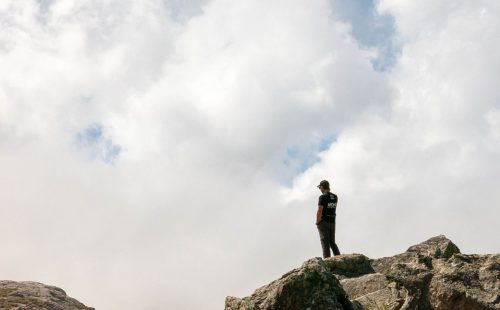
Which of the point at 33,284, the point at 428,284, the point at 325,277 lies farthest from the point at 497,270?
the point at 33,284

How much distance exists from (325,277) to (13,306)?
1209 centimetres

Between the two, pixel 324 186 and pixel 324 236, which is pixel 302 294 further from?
pixel 324 186

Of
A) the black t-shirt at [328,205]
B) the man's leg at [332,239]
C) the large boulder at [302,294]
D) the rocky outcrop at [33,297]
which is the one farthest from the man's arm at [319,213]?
the large boulder at [302,294]

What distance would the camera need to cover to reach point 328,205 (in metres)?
22.0

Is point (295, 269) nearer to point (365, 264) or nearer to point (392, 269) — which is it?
point (392, 269)

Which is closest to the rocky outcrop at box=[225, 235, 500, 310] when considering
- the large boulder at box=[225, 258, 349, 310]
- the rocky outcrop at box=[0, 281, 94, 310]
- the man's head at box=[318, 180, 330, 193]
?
the large boulder at box=[225, 258, 349, 310]

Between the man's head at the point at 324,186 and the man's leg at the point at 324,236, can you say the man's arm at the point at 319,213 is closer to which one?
the man's leg at the point at 324,236

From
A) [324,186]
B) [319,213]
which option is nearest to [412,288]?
[319,213]

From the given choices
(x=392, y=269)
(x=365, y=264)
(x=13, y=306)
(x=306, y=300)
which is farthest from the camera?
(x=365, y=264)

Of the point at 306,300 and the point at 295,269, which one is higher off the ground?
the point at 295,269

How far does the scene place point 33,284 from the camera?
22.0m

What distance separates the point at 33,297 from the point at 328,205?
39.7 ft

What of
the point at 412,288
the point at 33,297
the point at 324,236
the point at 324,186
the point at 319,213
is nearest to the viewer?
the point at 412,288

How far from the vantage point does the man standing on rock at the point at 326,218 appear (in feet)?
71.8
